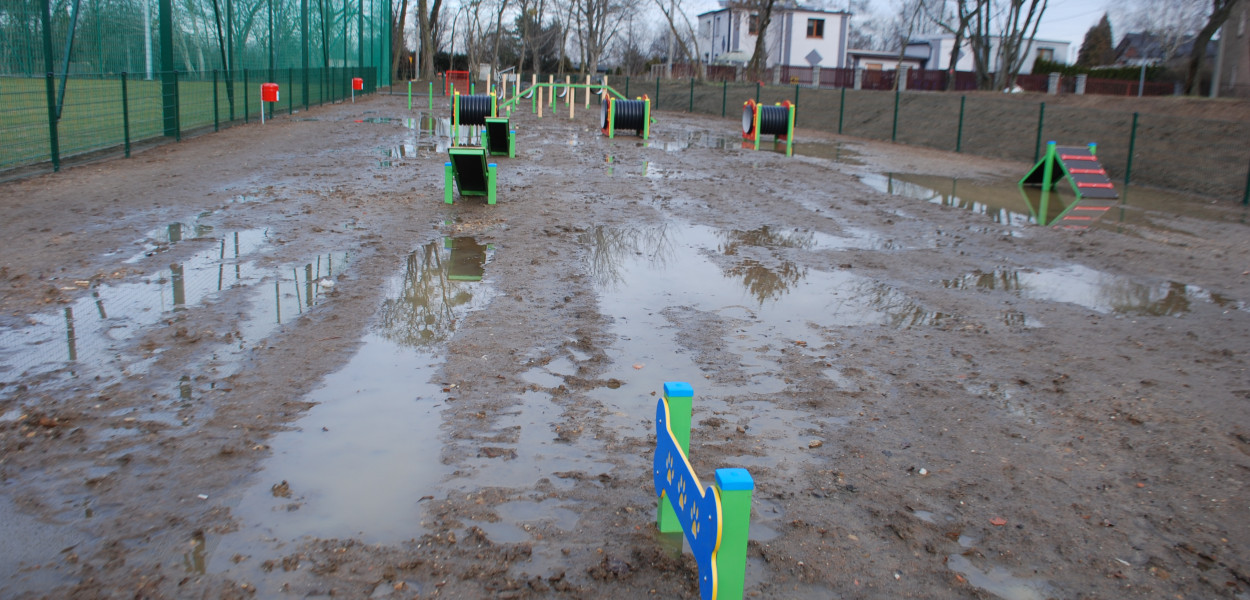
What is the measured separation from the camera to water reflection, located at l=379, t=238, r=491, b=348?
6723mm

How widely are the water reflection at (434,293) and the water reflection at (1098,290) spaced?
181 inches

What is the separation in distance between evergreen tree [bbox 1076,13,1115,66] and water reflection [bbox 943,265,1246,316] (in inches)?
3424

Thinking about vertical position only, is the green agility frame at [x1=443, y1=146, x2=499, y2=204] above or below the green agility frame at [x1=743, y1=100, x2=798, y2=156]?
below

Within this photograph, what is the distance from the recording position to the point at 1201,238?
40.4 feet

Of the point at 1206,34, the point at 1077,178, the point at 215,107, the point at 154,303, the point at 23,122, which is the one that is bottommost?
the point at 154,303

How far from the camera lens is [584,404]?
545cm

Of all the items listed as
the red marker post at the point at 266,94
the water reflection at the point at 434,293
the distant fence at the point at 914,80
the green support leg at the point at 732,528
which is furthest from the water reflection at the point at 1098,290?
the distant fence at the point at 914,80

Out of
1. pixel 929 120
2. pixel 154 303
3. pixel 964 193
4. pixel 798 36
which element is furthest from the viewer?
pixel 798 36

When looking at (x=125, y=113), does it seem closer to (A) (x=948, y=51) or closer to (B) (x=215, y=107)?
(B) (x=215, y=107)

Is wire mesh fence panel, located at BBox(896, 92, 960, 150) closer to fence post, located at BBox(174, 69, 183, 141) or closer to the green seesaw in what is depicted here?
fence post, located at BBox(174, 69, 183, 141)

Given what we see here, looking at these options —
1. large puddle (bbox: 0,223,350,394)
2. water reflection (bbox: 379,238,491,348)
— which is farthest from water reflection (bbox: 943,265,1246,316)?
large puddle (bbox: 0,223,350,394)

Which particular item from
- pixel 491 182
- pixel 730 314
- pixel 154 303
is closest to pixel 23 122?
pixel 491 182

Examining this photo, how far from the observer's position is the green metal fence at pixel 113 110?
13945 mm

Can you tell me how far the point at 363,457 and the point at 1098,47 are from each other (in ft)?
325
